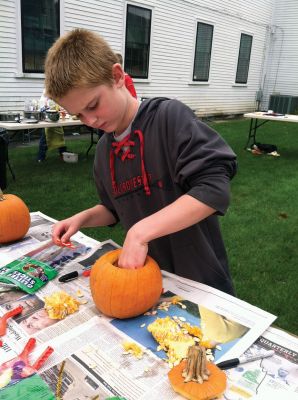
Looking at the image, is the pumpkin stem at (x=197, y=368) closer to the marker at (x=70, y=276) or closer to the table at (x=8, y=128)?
the marker at (x=70, y=276)

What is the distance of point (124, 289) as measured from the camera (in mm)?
1111

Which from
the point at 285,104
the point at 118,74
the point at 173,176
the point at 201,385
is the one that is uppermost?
the point at 118,74

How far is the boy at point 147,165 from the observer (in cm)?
110

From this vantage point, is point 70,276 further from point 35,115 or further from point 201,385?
point 35,115

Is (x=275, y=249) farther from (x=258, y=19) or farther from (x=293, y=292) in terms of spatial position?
(x=258, y=19)

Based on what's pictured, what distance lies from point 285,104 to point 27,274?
15.0 m

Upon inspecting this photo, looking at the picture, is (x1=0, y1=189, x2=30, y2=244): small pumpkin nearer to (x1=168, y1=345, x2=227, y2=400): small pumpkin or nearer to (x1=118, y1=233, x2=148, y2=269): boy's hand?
(x1=118, y1=233, x2=148, y2=269): boy's hand

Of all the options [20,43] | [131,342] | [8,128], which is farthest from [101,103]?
[20,43]

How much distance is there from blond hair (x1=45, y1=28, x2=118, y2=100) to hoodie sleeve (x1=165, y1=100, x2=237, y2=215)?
265 mm

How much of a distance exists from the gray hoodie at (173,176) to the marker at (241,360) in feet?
1.33

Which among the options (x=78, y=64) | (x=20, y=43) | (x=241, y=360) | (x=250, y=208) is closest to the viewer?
Answer: (x=241, y=360)

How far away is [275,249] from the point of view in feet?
11.2

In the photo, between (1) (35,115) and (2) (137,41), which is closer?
(1) (35,115)

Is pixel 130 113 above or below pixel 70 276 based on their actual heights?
above
